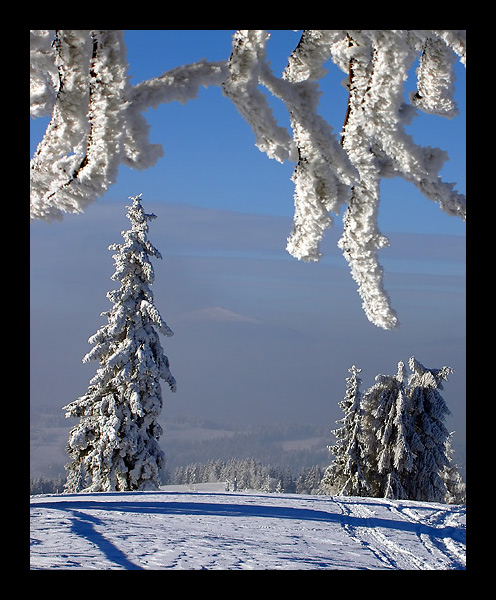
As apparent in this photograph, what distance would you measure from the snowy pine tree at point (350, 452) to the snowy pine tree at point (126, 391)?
1032 cm

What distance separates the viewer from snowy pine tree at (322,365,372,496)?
24531 mm

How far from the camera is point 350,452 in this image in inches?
974

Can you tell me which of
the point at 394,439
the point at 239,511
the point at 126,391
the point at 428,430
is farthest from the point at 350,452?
the point at 239,511

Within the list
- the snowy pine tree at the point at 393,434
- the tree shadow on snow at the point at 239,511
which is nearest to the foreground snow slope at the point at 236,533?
the tree shadow on snow at the point at 239,511

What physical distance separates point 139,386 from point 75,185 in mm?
16279

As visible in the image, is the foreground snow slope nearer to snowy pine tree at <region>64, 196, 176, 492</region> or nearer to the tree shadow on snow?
the tree shadow on snow

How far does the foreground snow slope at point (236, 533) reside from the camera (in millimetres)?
7363

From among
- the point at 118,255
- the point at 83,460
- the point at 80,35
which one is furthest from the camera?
the point at 118,255

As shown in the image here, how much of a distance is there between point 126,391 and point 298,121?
16.3 m

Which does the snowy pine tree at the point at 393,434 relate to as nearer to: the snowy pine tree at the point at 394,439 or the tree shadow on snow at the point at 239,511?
the snowy pine tree at the point at 394,439

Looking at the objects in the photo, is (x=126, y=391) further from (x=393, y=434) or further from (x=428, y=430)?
(x=428, y=430)
